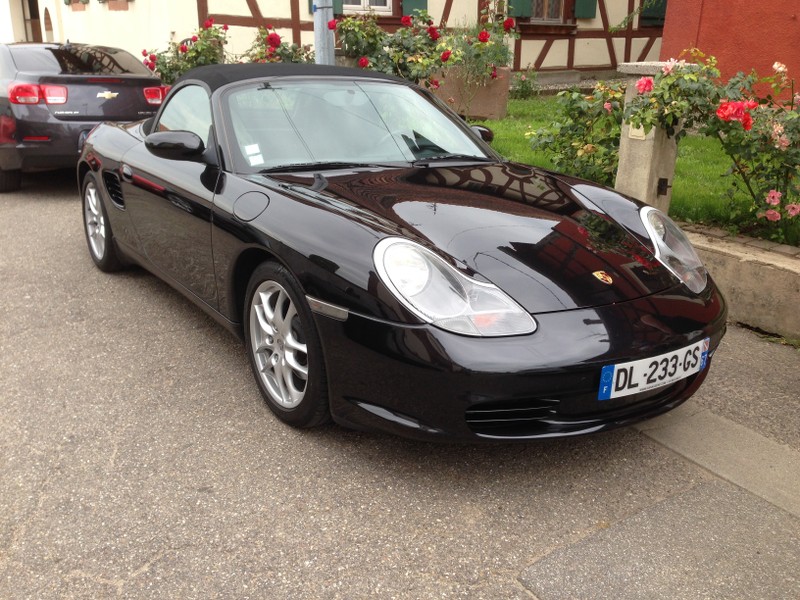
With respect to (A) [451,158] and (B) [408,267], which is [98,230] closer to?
(A) [451,158]

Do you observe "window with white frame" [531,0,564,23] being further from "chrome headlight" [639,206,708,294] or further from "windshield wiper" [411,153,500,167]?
"chrome headlight" [639,206,708,294]

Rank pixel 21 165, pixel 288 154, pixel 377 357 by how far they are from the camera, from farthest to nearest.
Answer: pixel 21 165 → pixel 288 154 → pixel 377 357

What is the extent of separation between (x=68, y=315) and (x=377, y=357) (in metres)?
2.47

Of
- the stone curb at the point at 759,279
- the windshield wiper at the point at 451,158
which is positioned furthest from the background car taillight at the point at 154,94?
the stone curb at the point at 759,279

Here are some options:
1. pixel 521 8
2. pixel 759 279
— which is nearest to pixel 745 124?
pixel 759 279

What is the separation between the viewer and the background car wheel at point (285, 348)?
2.76m

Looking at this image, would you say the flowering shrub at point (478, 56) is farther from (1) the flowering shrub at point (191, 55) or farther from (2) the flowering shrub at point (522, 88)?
(1) the flowering shrub at point (191, 55)

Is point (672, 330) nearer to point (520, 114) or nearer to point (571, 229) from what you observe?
point (571, 229)

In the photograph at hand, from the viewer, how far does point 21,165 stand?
23.3 ft

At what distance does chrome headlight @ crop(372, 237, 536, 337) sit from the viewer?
244 centimetres

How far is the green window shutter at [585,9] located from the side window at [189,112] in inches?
468

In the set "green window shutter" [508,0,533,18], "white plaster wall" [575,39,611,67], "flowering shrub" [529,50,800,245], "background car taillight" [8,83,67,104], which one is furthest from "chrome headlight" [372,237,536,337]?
"white plaster wall" [575,39,611,67]

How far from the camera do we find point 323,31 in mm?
6316

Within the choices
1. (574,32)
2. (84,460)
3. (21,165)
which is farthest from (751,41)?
(84,460)
